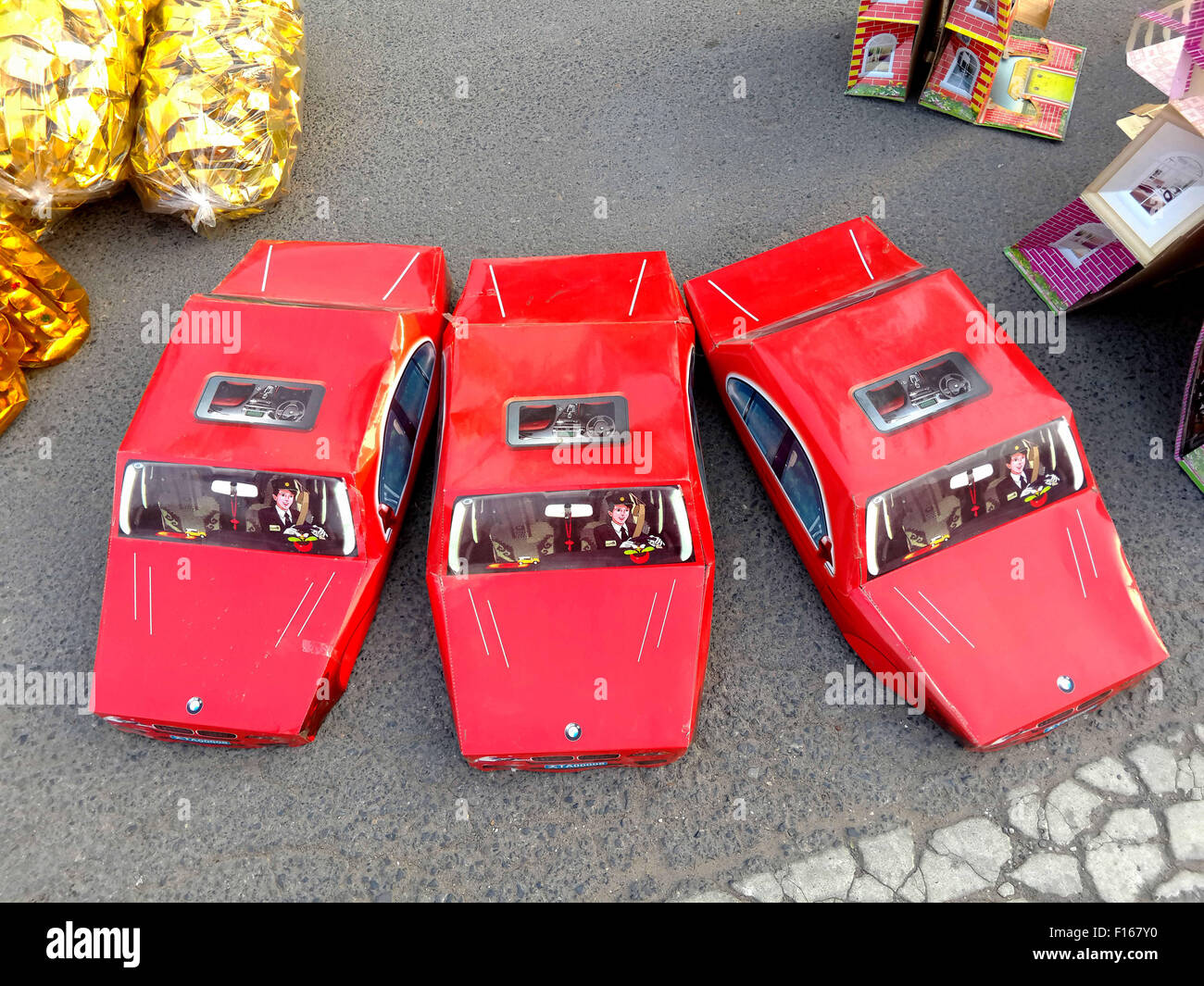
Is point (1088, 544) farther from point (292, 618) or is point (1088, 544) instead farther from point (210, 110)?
point (210, 110)

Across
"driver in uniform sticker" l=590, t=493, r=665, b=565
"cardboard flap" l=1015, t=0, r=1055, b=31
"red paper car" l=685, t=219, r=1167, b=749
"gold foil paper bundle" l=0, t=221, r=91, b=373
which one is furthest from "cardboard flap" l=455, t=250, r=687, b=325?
"cardboard flap" l=1015, t=0, r=1055, b=31

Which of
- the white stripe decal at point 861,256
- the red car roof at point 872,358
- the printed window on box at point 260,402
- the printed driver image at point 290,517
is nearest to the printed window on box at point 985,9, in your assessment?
the white stripe decal at point 861,256

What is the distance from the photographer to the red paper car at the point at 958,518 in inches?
144

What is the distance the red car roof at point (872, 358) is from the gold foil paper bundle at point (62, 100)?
4.09 meters

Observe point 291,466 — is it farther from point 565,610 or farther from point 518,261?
point 518,261

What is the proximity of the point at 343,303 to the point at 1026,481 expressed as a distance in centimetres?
359

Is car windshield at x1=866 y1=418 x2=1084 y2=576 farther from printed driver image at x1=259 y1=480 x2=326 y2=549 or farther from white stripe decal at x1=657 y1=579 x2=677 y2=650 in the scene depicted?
printed driver image at x1=259 y1=480 x2=326 y2=549

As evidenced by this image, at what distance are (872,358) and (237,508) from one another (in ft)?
10.3

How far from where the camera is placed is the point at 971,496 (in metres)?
3.74

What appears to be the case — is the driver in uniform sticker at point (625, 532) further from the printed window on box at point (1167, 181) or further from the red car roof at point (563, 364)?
the printed window on box at point (1167, 181)

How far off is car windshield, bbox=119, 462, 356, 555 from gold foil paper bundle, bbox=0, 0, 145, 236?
8.33 ft

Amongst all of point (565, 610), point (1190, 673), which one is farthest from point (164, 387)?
point (1190, 673)

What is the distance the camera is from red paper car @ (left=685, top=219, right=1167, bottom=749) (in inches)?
144

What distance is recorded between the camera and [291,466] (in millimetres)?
3771
